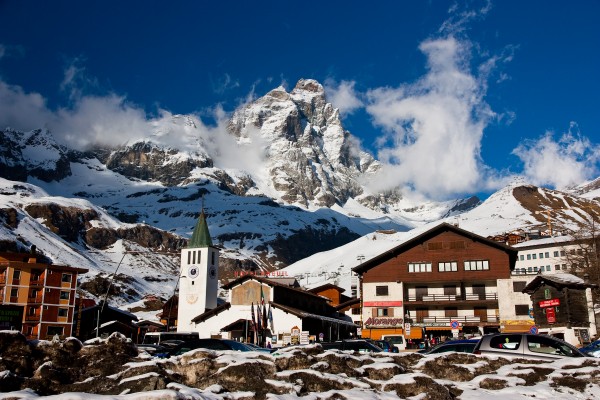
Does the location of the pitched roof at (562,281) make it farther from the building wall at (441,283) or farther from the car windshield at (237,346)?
the car windshield at (237,346)

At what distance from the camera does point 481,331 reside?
219 feet

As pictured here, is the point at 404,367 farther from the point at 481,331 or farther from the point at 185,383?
the point at 481,331

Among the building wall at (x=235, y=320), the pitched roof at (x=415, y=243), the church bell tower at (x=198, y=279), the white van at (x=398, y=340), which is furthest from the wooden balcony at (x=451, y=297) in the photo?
the church bell tower at (x=198, y=279)

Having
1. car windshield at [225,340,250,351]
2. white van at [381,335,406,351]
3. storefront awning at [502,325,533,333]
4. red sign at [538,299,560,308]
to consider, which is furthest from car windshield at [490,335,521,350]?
A: storefront awning at [502,325,533,333]

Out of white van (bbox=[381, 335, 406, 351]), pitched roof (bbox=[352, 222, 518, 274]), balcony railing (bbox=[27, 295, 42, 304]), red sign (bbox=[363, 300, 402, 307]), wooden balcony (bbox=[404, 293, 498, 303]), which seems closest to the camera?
white van (bbox=[381, 335, 406, 351])

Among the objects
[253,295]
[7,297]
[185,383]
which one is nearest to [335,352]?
[185,383]

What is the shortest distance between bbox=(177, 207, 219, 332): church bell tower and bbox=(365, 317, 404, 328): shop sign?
3580 cm

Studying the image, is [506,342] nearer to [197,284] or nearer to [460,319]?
[460,319]

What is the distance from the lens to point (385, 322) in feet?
223

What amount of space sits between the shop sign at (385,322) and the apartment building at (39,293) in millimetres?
42898

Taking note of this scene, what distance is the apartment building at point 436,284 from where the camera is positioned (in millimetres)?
67812

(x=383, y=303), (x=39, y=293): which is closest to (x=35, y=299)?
(x=39, y=293)

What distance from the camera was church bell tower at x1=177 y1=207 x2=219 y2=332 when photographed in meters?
98.7

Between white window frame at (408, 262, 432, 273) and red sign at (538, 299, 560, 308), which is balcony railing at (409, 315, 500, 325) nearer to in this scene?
white window frame at (408, 262, 432, 273)
